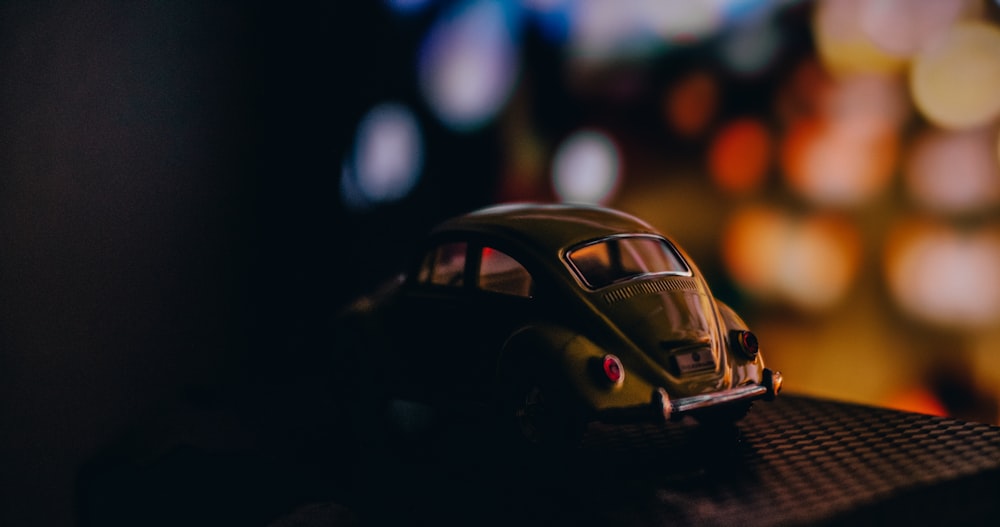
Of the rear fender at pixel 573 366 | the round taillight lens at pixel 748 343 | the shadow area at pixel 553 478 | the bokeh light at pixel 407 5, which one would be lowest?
the shadow area at pixel 553 478

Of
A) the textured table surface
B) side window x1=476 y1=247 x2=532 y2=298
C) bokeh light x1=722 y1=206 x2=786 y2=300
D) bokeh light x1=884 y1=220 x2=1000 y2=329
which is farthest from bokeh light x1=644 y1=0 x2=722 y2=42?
the textured table surface

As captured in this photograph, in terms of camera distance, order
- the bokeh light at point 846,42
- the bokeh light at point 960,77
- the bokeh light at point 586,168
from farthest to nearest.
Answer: the bokeh light at point 586,168 → the bokeh light at point 846,42 → the bokeh light at point 960,77

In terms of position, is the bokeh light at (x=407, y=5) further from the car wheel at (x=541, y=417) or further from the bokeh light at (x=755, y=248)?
the car wheel at (x=541, y=417)

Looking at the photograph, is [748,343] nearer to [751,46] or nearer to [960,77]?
[960,77]

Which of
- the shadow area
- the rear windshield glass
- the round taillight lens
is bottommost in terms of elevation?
the shadow area

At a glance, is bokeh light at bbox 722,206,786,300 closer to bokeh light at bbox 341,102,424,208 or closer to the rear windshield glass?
the rear windshield glass

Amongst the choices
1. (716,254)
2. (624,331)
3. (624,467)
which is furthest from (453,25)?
(624,467)

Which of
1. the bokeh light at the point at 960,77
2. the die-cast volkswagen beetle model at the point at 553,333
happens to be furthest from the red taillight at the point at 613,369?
the bokeh light at the point at 960,77
